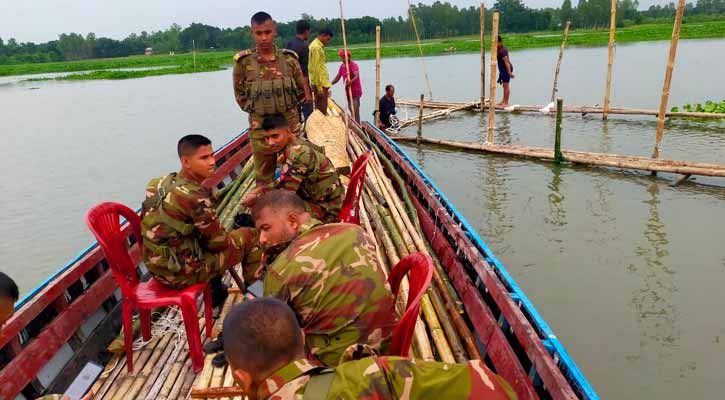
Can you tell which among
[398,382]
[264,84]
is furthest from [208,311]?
[264,84]

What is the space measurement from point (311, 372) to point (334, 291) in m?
0.55

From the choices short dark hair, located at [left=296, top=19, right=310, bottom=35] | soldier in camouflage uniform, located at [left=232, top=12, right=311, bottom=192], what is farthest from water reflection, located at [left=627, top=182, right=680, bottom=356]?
short dark hair, located at [left=296, top=19, right=310, bottom=35]

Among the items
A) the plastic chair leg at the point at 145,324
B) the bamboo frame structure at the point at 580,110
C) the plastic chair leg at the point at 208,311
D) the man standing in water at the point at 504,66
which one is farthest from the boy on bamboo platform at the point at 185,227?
the man standing in water at the point at 504,66

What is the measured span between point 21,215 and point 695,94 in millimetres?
18123

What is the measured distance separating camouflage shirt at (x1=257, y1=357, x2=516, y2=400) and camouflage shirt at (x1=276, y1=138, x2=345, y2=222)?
2.19m

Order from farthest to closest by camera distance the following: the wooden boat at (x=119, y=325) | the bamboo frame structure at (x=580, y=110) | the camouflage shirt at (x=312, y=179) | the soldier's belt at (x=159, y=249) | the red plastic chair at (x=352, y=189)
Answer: the bamboo frame structure at (x=580, y=110)
the red plastic chair at (x=352, y=189)
the camouflage shirt at (x=312, y=179)
the soldier's belt at (x=159, y=249)
the wooden boat at (x=119, y=325)

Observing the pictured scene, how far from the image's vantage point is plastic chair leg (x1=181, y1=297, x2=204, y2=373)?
2834 millimetres

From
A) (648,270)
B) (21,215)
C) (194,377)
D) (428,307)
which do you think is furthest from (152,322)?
(21,215)

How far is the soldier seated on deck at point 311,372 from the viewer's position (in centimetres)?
131

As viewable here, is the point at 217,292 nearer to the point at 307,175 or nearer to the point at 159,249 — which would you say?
the point at 159,249

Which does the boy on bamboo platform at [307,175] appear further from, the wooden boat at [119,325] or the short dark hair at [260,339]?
the short dark hair at [260,339]

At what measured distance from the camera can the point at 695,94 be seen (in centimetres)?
1553

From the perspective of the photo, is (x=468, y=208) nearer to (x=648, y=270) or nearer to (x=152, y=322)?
(x=648, y=270)

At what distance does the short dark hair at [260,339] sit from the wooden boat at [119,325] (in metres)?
1.37
